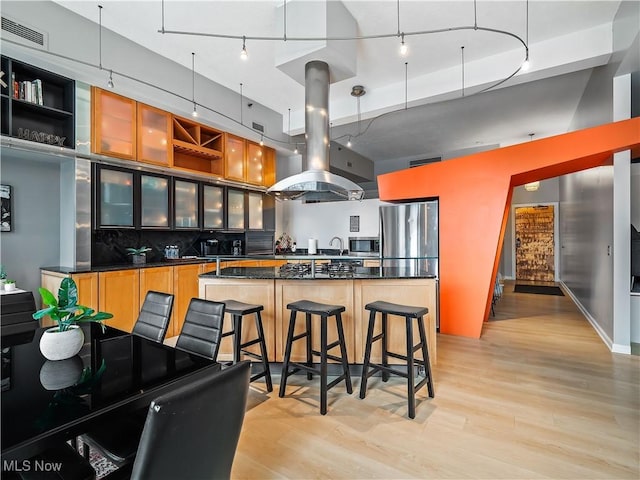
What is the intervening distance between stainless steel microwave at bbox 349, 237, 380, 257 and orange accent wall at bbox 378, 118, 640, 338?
1883 mm

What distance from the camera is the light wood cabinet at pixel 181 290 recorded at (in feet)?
13.9

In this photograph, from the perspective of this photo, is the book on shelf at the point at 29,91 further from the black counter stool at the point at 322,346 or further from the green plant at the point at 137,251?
the black counter stool at the point at 322,346

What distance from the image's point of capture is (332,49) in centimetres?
322

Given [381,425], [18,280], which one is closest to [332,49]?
[381,425]

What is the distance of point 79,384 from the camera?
4.10ft

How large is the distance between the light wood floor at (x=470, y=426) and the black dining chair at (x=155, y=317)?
0.87 meters

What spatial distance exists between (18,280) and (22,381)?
293 centimetres

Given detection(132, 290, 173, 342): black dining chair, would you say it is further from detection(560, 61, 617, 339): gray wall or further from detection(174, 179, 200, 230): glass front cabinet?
detection(560, 61, 617, 339): gray wall

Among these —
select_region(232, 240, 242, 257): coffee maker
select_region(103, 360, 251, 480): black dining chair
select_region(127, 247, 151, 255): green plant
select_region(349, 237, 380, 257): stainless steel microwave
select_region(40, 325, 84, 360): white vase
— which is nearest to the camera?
select_region(103, 360, 251, 480): black dining chair

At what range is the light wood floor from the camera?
71.9 inches

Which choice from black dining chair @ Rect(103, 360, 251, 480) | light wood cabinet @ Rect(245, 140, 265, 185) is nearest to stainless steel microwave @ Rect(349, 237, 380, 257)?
light wood cabinet @ Rect(245, 140, 265, 185)

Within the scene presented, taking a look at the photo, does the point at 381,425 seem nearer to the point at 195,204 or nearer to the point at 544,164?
the point at 544,164

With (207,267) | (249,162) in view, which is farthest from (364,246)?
(207,267)

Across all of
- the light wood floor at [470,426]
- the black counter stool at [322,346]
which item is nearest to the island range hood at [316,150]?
the black counter stool at [322,346]
